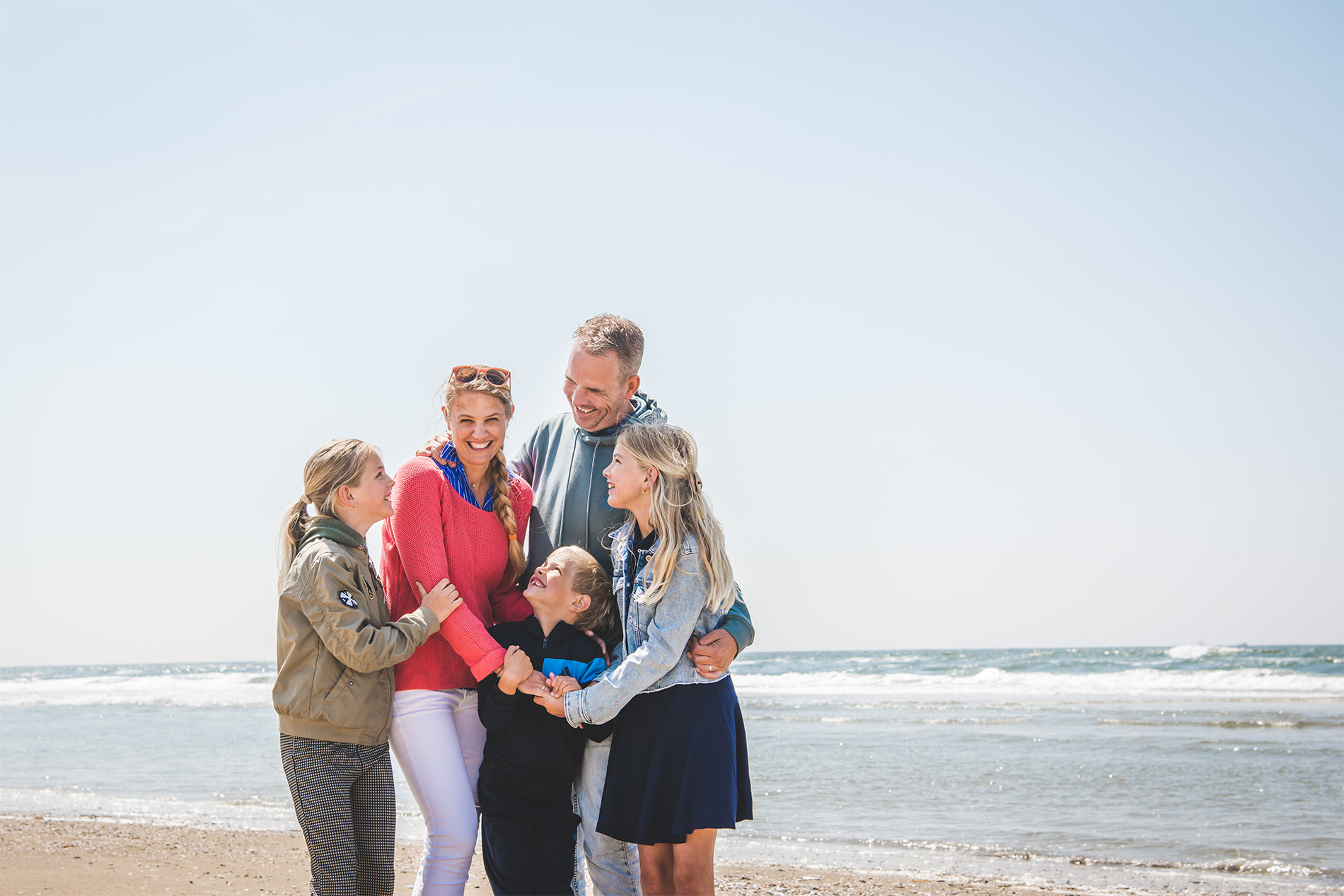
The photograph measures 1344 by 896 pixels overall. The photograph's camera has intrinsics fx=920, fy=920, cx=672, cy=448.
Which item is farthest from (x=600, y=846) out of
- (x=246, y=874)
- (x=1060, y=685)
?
(x=1060, y=685)

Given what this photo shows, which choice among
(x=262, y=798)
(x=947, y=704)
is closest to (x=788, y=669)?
(x=947, y=704)

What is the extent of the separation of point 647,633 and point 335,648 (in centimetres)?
91

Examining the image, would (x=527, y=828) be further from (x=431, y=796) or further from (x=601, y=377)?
(x=601, y=377)

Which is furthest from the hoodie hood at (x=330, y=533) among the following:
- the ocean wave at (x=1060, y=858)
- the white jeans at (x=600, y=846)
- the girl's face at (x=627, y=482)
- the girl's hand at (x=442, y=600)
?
the ocean wave at (x=1060, y=858)

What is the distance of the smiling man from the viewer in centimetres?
292

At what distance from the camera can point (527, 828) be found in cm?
277

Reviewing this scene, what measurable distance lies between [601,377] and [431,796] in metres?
1.41

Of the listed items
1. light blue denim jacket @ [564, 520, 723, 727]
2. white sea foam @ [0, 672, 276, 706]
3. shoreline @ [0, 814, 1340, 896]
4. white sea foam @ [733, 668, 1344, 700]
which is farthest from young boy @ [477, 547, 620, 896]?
white sea foam @ [0, 672, 276, 706]

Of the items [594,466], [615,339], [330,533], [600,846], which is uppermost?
[615,339]

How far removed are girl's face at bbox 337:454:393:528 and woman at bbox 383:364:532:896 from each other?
0.07 metres

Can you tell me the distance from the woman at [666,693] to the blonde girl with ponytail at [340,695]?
496mm

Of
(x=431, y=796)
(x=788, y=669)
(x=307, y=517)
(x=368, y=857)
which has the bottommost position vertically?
(x=788, y=669)

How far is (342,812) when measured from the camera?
2.71 meters

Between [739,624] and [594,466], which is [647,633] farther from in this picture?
[594,466]
